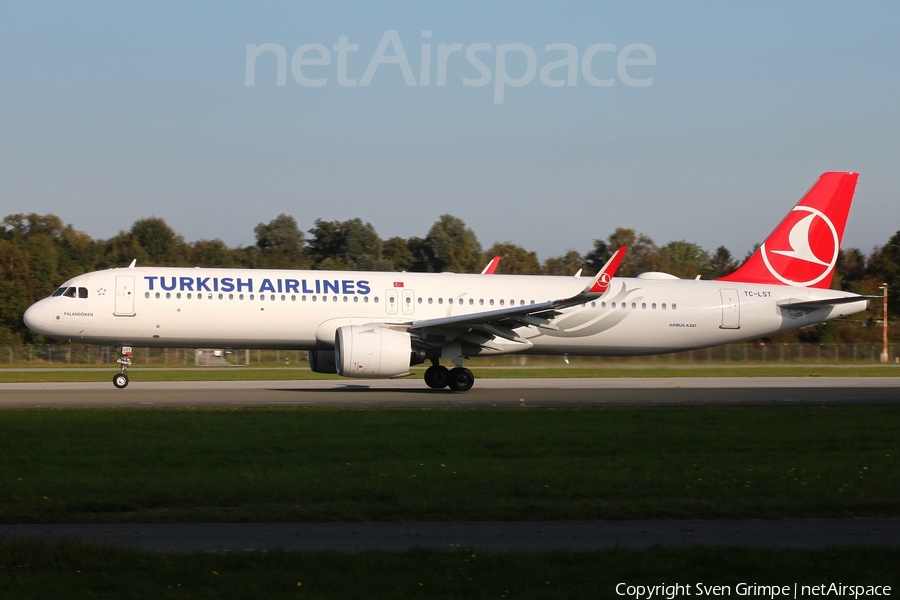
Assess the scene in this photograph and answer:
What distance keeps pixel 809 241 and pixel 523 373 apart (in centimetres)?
1164

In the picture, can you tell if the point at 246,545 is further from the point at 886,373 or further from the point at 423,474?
the point at 886,373

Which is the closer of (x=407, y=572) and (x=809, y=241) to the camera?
(x=407, y=572)

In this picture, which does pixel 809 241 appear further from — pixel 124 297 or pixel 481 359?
pixel 124 297

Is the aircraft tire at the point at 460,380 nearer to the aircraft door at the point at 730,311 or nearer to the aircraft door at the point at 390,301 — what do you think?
the aircraft door at the point at 390,301

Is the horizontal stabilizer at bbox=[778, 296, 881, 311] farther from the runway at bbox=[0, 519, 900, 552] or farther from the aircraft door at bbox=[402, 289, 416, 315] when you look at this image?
the runway at bbox=[0, 519, 900, 552]

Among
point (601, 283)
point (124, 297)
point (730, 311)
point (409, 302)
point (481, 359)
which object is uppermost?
point (601, 283)

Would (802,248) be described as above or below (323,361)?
above

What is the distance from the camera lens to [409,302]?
2656 centimetres

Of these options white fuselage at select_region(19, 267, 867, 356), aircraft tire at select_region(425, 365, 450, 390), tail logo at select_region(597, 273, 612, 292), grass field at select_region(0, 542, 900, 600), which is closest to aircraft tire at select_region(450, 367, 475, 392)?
aircraft tire at select_region(425, 365, 450, 390)

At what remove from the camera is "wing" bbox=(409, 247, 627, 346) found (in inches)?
947

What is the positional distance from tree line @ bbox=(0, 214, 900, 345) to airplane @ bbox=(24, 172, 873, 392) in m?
27.9

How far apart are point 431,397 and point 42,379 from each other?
14929mm

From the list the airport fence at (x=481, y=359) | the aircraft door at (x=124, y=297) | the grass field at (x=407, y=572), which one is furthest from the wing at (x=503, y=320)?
the grass field at (x=407, y=572)

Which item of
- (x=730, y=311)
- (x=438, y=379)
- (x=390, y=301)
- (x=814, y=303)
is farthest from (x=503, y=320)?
(x=814, y=303)
